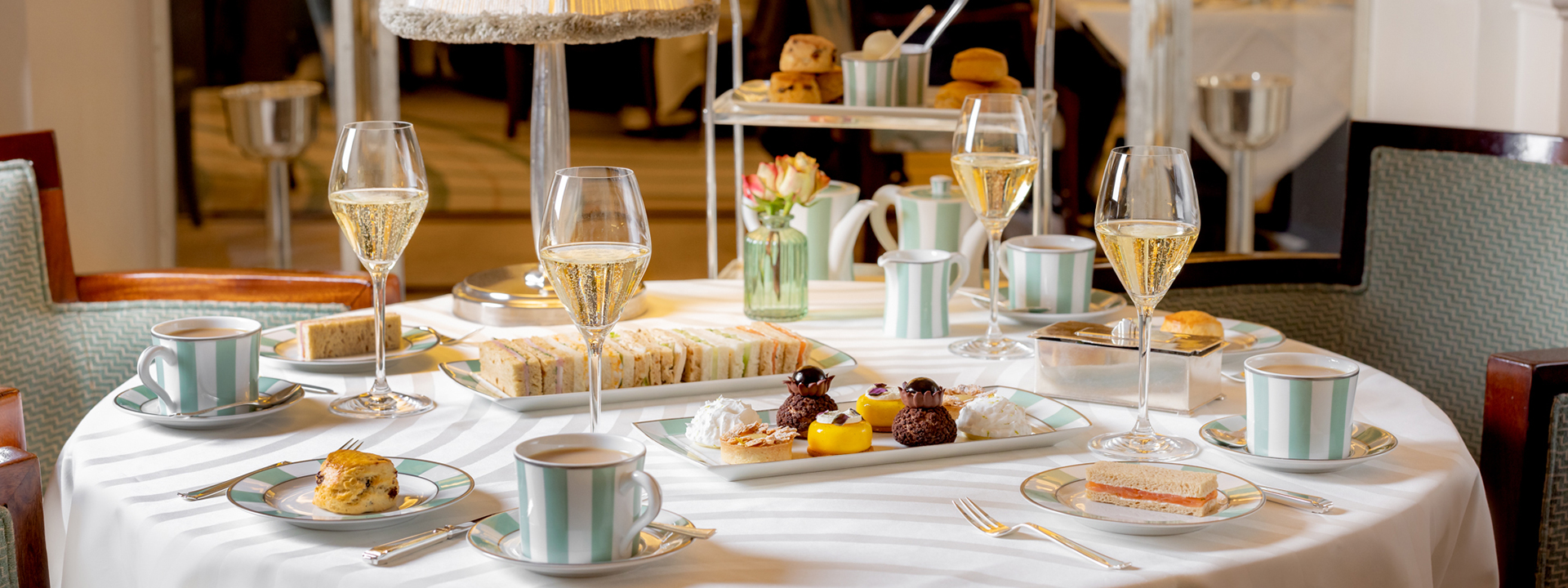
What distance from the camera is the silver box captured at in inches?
47.6

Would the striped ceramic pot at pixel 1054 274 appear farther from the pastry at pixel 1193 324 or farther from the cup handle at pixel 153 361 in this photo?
the cup handle at pixel 153 361

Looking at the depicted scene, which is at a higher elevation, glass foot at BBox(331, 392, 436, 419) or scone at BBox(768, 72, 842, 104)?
scone at BBox(768, 72, 842, 104)

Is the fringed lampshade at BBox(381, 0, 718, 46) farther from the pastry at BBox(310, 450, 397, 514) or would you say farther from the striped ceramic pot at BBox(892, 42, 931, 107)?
the pastry at BBox(310, 450, 397, 514)

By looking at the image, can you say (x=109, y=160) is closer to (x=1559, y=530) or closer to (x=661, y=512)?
(x=661, y=512)

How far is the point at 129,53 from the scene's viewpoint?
11.3 feet

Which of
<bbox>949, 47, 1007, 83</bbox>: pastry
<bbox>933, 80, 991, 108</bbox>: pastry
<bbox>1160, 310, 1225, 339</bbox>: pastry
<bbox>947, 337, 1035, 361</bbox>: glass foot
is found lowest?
<bbox>947, 337, 1035, 361</bbox>: glass foot

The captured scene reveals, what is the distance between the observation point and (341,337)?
1.39m

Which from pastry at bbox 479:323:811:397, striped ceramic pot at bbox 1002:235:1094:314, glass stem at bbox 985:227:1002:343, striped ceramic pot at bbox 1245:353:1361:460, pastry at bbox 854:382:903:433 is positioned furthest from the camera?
striped ceramic pot at bbox 1002:235:1094:314

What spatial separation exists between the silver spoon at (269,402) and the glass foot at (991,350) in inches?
27.1

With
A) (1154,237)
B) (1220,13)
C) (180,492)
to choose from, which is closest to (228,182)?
(1220,13)

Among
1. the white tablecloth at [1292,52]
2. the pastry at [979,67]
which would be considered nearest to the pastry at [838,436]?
the pastry at [979,67]

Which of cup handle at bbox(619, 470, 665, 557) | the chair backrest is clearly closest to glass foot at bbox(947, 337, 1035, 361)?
cup handle at bbox(619, 470, 665, 557)

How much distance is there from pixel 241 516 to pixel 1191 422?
31.6 inches

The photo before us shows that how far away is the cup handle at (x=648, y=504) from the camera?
0.81 m
